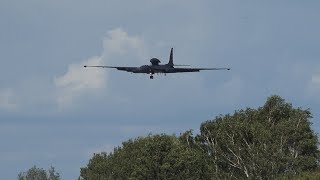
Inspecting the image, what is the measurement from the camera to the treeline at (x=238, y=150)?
11456 centimetres

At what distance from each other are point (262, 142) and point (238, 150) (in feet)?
14.0

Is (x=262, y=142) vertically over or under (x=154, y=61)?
under

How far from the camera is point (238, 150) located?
12212 cm

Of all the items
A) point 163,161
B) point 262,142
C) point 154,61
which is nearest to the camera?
point 154,61

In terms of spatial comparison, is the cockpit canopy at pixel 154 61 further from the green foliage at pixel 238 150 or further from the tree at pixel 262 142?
the tree at pixel 262 142

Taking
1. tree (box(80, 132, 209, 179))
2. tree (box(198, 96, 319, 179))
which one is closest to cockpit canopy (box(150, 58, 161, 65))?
tree (box(80, 132, 209, 179))

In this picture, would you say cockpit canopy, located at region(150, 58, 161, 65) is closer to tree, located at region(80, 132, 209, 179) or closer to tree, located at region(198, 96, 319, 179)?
tree, located at region(80, 132, 209, 179)

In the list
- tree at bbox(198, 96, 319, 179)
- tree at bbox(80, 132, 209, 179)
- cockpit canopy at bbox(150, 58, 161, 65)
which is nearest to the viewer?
cockpit canopy at bbox(150, 58, 161, 65)

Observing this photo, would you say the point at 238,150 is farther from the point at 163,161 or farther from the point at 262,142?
the point at 163,161

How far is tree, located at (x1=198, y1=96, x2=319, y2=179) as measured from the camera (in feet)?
382

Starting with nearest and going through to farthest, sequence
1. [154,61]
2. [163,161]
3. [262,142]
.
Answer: [154,61] → [163,161] → [262,142]

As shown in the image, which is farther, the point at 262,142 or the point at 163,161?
the point at 262,142

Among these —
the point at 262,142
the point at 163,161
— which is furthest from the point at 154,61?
the point at 262,142

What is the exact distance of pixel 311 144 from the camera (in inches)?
4759
